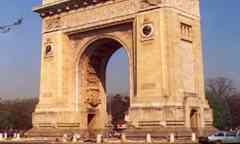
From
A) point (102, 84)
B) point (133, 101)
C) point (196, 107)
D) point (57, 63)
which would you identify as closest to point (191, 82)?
point (196, 107)

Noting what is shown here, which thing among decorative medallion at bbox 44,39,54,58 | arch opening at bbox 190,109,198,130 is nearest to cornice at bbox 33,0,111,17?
decorative medallion at bbox 44,39,54,58

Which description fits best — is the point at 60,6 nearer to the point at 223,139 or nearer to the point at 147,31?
the point at 147,31

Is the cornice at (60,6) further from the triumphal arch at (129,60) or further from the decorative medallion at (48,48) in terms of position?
the decorative medallion at (48,48)

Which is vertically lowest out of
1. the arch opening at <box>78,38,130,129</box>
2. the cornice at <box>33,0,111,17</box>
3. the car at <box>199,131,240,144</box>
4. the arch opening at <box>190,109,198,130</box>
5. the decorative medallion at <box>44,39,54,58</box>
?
the car at <box>199,131,240,144</box>

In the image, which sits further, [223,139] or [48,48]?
[48,48]

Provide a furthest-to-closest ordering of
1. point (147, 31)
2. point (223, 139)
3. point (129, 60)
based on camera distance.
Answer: point (129, 60)
point (147, 31)
point (223, 139)

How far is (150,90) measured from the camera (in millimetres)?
32531

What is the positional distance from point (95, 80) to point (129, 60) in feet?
20.9

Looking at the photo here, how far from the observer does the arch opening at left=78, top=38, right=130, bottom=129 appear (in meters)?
39.8

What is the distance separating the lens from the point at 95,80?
4100cm

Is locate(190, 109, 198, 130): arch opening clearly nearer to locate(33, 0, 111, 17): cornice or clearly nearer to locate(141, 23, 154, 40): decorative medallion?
locate(141, 23, 154, 40): decorative medallion

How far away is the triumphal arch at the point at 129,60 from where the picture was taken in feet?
106

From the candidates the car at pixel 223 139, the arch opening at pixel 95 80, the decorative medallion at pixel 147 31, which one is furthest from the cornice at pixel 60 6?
the car at pixel 223 139

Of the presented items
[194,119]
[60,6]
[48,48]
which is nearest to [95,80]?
[48,48]
